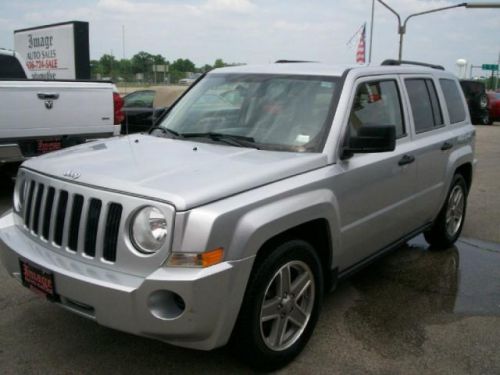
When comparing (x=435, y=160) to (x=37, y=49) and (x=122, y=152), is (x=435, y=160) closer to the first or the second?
(x=122, y=152)

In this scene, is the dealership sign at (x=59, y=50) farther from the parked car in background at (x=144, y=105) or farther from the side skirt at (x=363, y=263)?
the side skirt at (x=363, y=263)

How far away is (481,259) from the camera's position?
17.9 ft

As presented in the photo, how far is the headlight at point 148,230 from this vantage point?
2.69 metres

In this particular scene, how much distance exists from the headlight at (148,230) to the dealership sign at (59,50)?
1292 centimetres

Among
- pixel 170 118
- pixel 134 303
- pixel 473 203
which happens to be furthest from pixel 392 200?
pixel 473 203

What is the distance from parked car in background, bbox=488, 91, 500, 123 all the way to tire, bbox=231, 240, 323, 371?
2324 centimetres

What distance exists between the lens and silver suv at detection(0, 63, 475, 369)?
2.66m

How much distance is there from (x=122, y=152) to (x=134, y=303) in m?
1.25

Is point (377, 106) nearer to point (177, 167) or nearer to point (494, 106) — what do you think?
point (177, 167)

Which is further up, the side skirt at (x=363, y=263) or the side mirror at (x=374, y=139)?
the side mirror at (x=374, y=139)

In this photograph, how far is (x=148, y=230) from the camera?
2709 millimetres

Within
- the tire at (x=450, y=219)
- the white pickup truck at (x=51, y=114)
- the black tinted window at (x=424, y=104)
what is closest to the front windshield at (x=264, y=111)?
the black tinted window at (x=424, y=104)

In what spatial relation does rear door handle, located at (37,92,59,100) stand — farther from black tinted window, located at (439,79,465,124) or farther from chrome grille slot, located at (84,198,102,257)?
black tinted window, located at (439,79,465,124)

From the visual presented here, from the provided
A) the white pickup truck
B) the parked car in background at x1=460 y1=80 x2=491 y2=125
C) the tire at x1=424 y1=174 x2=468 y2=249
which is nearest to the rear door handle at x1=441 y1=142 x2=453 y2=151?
the tire at x1=424 y1=174 x2=468 y2=249
